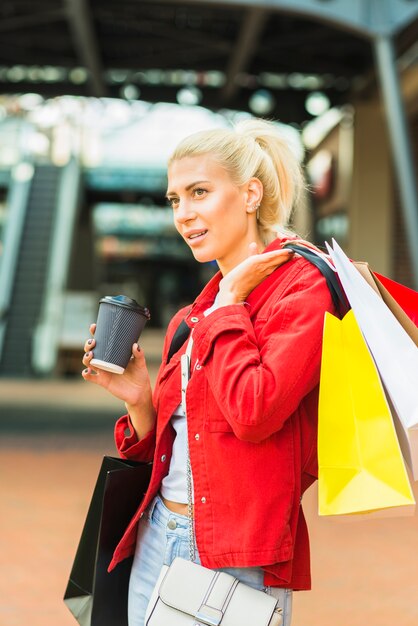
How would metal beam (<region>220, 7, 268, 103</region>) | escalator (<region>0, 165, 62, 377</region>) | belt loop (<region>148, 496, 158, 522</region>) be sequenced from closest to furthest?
belt loop (<region>148, 496, 158, 522</region>) < metal beam (<region>220, 7, 268, 103</region>) < escalator (<region>0, 165, 62, 377</region>)

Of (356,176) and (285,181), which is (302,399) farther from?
(356,176)

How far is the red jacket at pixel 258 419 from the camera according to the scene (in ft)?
6.23

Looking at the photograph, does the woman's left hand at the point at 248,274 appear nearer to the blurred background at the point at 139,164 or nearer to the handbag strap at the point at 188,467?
the handbag strap at the point at 188,467

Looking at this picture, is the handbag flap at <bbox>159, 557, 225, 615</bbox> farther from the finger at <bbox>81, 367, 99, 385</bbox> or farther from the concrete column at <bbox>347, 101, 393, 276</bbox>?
the concrete column at <bbox>347, 101, 393, 276</bbox>

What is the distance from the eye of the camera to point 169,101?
18781mm

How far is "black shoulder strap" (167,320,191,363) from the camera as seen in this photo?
7.72ft

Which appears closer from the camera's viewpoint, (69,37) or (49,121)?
(69,37)

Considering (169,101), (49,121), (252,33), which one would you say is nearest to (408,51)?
(252,33)

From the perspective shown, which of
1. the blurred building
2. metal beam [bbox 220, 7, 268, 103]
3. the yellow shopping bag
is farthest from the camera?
the blurred building

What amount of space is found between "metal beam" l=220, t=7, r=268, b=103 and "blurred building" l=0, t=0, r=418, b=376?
0.14 feet

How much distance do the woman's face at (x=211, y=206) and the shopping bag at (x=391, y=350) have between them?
0.27m

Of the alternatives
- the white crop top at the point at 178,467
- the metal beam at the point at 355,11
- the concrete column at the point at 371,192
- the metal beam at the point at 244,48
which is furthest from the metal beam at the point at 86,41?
Result: the white crop top at the point at 178,467

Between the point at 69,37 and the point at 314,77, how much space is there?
4.88m

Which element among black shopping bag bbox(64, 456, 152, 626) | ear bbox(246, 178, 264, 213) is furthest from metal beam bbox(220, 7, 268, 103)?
black shopping bag bbox(64, 456, 152, 626)
